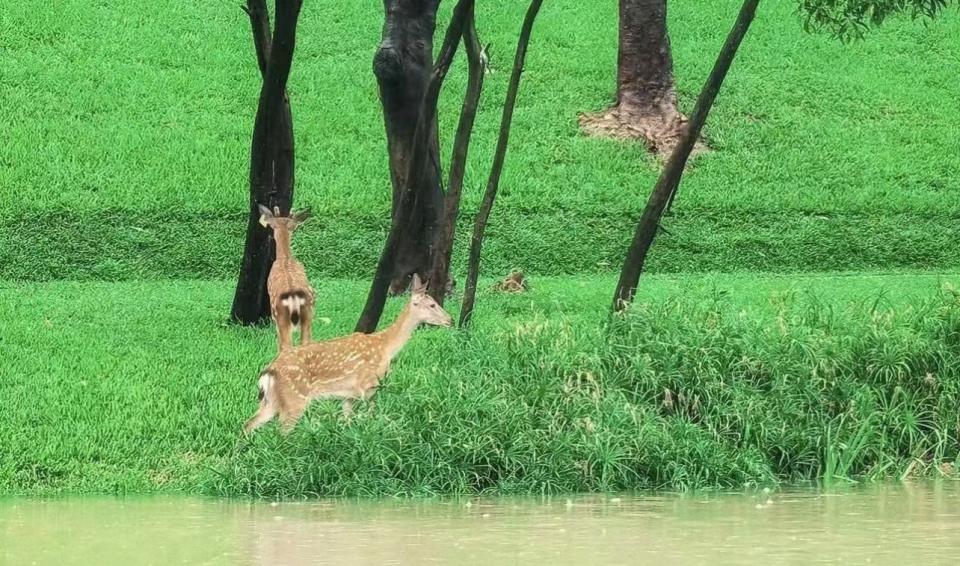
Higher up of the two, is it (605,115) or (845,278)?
(605,115)

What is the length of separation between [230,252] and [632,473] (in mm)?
10674

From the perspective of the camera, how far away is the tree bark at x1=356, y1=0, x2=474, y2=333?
11.9 metres

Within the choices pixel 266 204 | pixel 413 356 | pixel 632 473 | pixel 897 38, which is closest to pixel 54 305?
pixel 266 204

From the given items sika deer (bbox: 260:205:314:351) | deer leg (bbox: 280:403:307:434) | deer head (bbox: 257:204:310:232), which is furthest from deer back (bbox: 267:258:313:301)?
deer leg (bbox: 280:403:307:434)

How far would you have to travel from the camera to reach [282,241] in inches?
519

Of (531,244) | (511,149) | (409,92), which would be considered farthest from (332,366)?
(511,149)

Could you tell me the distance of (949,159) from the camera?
23375 mm

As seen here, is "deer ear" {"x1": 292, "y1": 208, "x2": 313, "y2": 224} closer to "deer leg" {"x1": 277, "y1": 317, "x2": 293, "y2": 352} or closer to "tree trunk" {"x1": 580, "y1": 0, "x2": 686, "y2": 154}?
"deer leg" {"x1": 277, "y1": 317, "x2": 293, "y2": 352}

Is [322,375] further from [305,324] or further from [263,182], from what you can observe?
[263,182]

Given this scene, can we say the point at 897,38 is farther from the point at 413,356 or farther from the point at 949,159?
the point at 413,356

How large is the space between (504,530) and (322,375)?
7.56 feet

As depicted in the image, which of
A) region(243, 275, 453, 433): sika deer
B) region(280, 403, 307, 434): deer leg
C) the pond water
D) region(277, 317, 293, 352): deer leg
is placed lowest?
the pond water

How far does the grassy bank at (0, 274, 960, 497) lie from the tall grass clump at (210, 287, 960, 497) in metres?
0.01

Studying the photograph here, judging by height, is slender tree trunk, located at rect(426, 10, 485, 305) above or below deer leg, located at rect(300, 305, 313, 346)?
above
